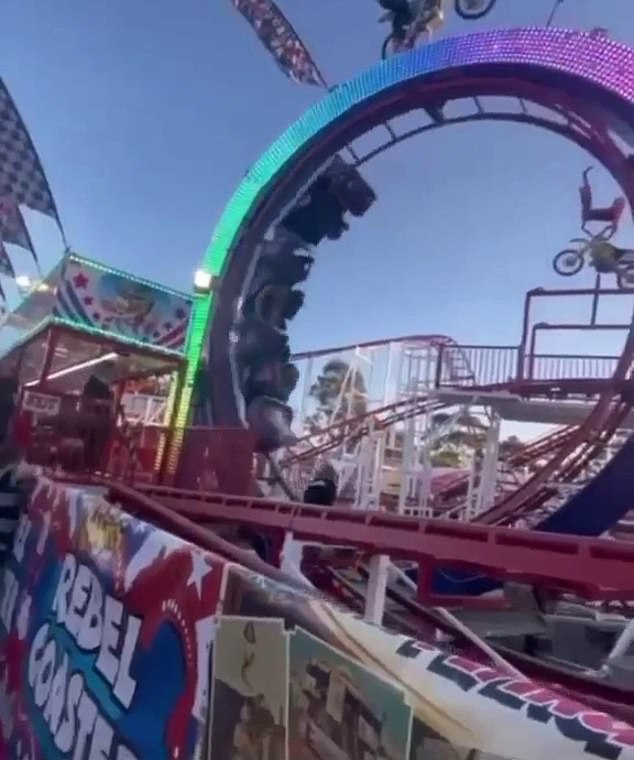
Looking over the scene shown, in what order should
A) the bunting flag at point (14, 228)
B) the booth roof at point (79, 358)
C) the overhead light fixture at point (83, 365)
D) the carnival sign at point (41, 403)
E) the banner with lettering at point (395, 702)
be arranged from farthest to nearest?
the bunting flag at point (14, 228) → the overhead light fixture at point (83, 365) → the booth roof at point (79, 358) → the carnival sign at point (41, 403) → the banner with lettering at point (395, 702)

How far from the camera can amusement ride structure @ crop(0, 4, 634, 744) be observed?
4301 millimetres

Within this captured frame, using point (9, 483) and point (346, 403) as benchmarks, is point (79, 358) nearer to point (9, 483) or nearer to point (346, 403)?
point (9, 483)

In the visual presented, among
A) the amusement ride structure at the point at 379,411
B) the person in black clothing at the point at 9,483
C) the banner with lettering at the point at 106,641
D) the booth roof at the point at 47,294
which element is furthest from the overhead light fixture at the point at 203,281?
the banner with lettering at the point at 106,641

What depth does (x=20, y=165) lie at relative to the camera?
16.6 meters

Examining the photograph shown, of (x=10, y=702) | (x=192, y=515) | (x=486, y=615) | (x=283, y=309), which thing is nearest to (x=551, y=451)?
(x=283, y=309)

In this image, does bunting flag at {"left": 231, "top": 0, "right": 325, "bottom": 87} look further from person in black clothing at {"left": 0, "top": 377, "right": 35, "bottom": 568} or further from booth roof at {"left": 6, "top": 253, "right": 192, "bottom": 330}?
person in black clothing at {"left": 0, "top": 377, "right": 35, "bottom": 568}

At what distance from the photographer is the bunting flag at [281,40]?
1641cm

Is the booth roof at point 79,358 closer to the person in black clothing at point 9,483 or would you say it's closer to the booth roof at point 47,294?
the booth roof at point 47,294

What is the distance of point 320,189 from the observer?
13.9 meters

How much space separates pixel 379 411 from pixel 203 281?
12.2 ft

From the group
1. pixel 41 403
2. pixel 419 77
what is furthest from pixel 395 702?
pixel 419 77

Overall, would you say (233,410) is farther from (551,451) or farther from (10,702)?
(10,702)

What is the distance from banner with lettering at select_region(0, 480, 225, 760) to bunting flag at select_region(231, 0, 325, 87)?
13682 mm

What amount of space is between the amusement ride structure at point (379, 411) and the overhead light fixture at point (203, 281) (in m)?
0.02
